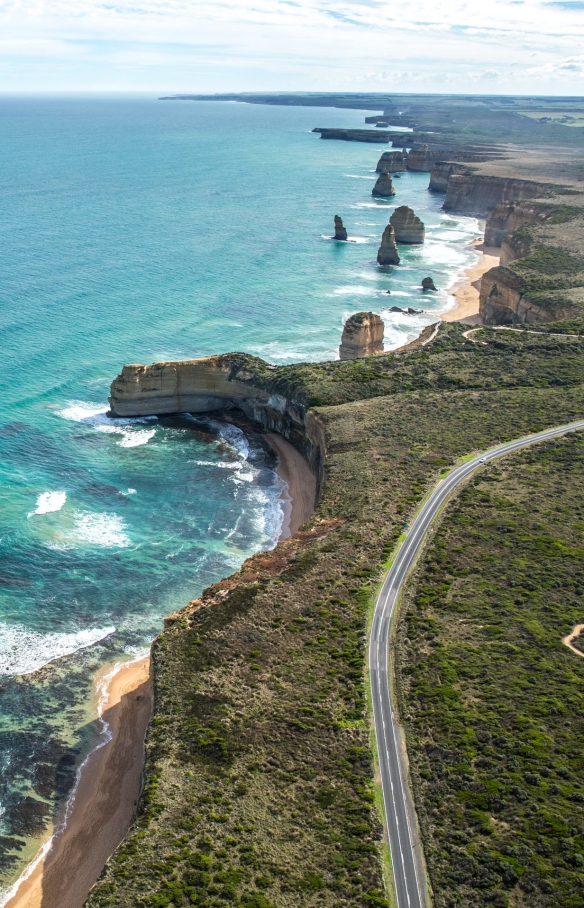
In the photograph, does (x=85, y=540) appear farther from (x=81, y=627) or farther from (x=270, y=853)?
(x=270, y=853)

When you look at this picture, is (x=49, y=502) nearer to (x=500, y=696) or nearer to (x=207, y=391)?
(x=207, y=391)

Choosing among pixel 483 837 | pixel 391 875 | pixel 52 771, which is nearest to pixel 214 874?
pixel 391 875

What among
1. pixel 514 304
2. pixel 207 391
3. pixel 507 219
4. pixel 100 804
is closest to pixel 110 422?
pixel 207 391

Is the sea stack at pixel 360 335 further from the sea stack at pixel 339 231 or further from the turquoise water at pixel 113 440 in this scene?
the sea stack at pixel 339 231

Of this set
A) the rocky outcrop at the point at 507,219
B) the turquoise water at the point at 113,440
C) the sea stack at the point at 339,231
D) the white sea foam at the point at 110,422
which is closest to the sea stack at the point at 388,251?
the turquoise water at the point at 113,440

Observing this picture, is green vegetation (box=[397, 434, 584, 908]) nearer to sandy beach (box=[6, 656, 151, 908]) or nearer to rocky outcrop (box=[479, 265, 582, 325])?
sandy beach (box=[6, 656, 151, 908])

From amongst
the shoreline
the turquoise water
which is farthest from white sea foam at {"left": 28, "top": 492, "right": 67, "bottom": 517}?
the shoreline
